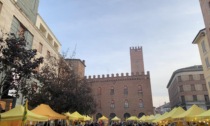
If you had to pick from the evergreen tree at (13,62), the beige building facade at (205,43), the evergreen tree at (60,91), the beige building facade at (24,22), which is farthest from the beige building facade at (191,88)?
the evergreen tree at (13,62)

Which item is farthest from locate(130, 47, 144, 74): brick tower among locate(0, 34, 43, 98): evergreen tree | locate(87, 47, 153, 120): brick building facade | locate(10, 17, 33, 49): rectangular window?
locate(0, 34, 43, 98): evergreen tree

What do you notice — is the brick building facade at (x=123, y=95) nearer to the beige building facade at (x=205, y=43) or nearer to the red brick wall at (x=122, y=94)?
the red brick wall at (x=122, y=94)

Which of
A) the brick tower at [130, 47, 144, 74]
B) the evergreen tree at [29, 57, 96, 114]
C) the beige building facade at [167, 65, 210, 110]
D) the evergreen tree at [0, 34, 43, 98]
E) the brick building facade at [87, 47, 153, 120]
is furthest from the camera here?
the brick tower at [130, 47, 144, 74]

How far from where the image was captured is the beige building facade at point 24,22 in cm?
1505

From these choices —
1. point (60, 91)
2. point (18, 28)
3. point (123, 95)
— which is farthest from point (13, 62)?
point (123, 95)

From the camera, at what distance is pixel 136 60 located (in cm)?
6875

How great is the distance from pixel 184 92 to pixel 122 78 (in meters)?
16.2

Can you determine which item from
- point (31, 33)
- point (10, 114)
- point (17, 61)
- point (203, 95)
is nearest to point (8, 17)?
point (31, 33)

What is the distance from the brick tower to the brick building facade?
1504cm

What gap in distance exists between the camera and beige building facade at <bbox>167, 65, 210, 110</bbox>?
145ft

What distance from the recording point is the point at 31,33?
1997 centimetres

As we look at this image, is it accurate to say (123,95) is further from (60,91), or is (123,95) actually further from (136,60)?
(60,91)

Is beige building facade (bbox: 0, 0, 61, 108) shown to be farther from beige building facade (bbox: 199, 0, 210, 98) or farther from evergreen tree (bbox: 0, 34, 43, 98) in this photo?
beige building facade (bbox: 199, 0, 210, 98)

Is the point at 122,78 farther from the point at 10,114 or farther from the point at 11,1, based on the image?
the point at 10,114
